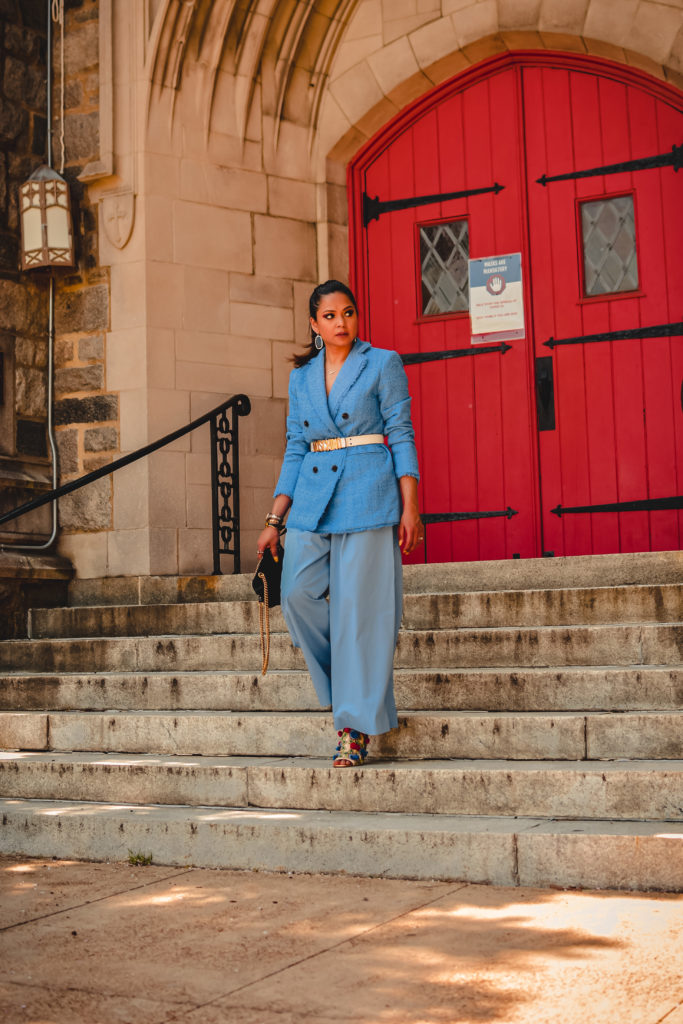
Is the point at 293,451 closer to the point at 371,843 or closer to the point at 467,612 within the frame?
the point at 467,612

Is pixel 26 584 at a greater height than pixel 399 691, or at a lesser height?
greater

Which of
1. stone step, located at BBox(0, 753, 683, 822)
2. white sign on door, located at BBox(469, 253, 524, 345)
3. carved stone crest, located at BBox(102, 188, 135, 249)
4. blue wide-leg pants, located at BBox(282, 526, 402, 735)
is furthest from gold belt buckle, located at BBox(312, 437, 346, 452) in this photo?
carved stone crest, located at BBox(102, 188, 135, 249)

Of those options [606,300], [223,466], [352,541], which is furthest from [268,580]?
[606,300]

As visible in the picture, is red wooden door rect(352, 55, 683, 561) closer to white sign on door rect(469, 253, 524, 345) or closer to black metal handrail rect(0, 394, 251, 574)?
white sign on door rect(469, 253, 524, 345)

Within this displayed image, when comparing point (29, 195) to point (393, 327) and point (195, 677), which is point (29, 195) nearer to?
point (393, 327)

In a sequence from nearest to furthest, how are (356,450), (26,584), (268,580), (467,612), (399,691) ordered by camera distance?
(356,450), (268,580), (399,691), (467,612), (26,584)

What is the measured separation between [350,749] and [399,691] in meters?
0.56

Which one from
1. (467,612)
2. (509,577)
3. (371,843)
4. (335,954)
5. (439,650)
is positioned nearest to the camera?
(335,954)

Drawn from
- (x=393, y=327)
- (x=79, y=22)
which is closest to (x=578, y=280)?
(x=393, y=327)

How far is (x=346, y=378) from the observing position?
4410 mm

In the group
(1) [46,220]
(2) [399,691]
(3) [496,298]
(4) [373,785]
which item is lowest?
(4) [373,785]

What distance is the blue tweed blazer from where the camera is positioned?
169 inches

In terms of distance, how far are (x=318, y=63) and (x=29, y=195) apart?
1.92m

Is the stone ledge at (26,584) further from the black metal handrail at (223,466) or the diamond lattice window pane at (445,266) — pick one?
the diamond lattice window pane at (445,266)
